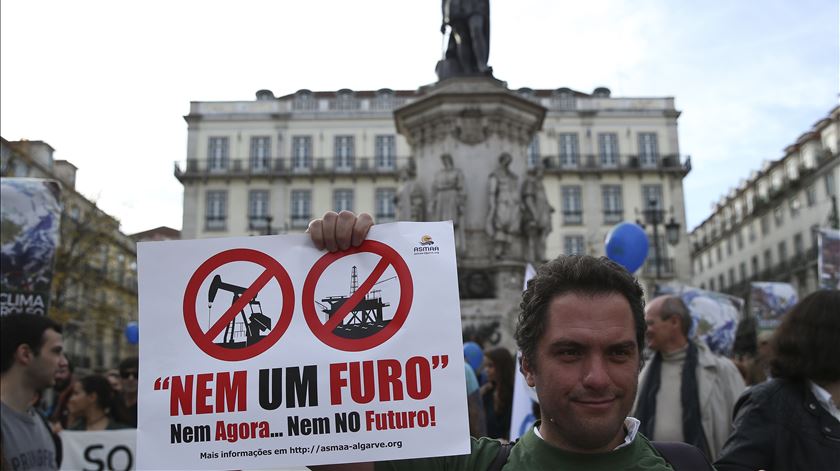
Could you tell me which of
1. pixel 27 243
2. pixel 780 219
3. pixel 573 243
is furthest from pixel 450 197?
pixel 780 219

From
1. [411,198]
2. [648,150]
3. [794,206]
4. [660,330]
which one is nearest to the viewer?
[660,330]

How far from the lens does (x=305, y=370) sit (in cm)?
221

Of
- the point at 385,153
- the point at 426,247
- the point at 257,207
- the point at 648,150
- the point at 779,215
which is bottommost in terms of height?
the point at 426,247

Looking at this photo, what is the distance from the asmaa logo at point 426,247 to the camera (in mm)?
2250

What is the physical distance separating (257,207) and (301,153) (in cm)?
481

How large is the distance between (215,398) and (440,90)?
34.5 ft

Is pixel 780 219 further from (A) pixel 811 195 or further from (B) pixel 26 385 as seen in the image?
(B) pixel 26 385

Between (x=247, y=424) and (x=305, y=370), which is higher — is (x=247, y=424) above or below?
below

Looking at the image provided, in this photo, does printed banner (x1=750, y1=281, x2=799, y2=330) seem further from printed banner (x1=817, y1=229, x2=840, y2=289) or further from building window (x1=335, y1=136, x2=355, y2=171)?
building window (x1=335, y1=136, x2=355, y2=171)

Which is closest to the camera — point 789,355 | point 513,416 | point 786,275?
point 789,355

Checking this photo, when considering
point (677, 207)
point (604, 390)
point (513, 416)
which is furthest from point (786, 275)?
point (604, 390)

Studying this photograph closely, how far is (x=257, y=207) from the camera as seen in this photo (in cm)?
5353

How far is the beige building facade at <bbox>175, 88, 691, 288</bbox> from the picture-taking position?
172 ft

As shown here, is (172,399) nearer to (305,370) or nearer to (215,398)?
(215,398)
